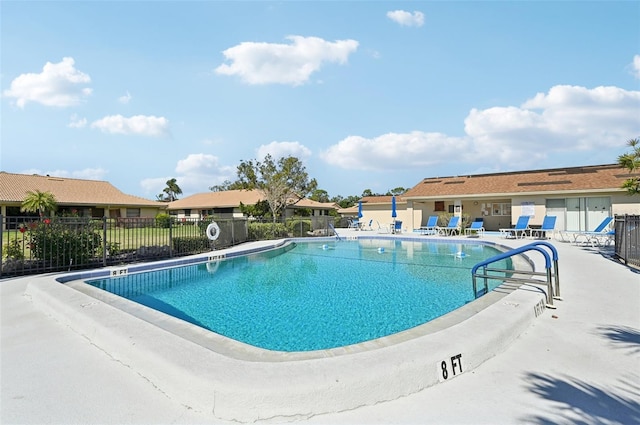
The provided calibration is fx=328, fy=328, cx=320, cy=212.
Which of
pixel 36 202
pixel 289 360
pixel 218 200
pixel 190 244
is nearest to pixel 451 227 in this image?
pixel 190 244

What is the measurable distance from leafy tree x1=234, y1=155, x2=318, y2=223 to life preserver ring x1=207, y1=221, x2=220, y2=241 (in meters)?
14.1

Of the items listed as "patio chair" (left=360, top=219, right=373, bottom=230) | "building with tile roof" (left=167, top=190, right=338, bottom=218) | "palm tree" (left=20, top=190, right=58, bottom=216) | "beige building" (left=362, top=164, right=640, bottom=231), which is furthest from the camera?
"building with tile roof" (left=167, top=190, right=338, bottom=218)

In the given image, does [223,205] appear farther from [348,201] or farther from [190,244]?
[348,201]

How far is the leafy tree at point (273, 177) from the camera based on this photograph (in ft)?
100

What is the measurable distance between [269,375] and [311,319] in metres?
3.46

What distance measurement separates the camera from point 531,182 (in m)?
22.6

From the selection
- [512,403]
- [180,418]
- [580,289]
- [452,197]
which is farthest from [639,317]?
[452,197]

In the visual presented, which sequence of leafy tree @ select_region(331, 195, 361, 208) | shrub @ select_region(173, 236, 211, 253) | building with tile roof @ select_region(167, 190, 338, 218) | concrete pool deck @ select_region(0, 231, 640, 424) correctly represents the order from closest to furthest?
1. concrete pool deck @ select_region(0, 231, 640, 424)
2. shrub @ select_region(173, 236, 211, 253)
3. building with tile roof @ select_region(167, 190, 338, 218)
4. leafy tree @ select_region(331, 195, 361, 208)

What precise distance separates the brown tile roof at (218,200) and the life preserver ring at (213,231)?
83.2 ft

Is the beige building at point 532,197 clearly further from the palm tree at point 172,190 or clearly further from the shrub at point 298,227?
the palm tree at point 172,190

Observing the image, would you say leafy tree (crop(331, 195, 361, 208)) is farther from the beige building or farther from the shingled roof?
the beige building

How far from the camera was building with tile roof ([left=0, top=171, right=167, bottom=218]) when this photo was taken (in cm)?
3025

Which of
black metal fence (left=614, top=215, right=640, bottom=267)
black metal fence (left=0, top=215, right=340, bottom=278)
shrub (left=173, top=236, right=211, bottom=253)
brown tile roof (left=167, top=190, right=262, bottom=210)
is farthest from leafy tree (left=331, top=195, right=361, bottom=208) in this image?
black metal fence (left=614, top=215, right=640, bottom=267)

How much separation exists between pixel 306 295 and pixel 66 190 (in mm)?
37550
